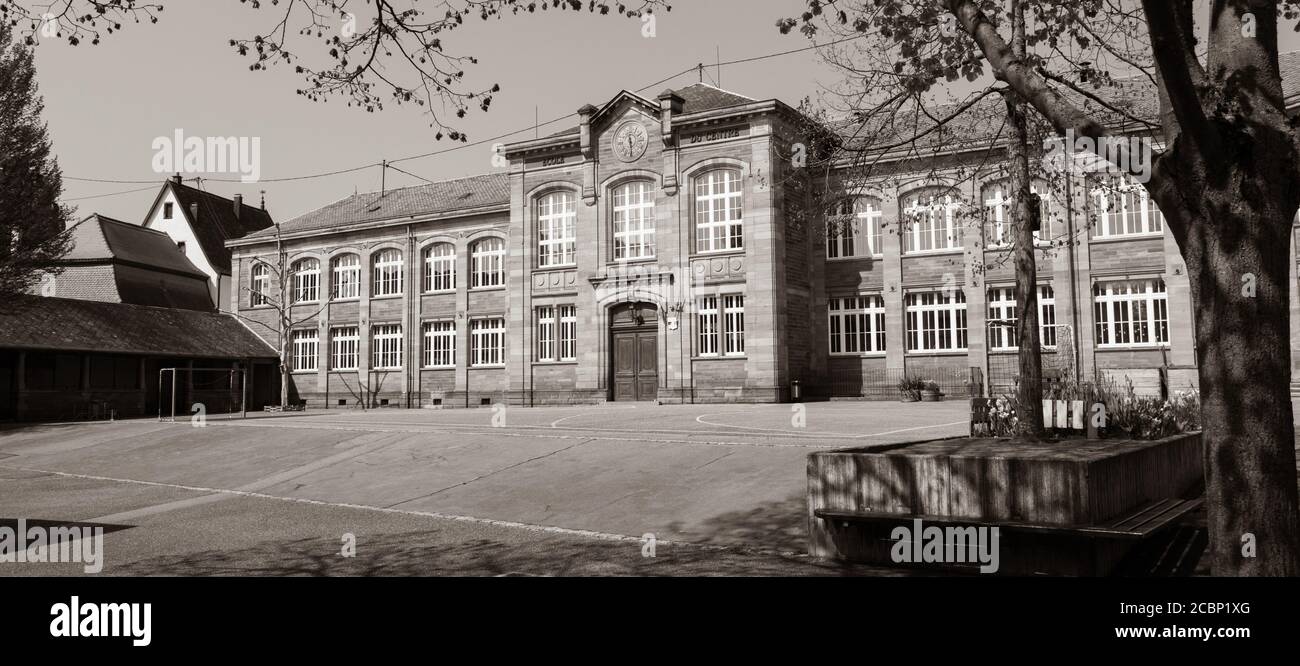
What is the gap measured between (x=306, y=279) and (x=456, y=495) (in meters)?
34.3

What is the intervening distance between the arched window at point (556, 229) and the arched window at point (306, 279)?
14115mm

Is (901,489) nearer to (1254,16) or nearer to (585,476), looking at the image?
(1254,16)

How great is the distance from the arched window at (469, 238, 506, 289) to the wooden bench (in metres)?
31.1

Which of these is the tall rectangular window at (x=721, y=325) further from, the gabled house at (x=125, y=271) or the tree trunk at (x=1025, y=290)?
the gabled house at (x=125, y=271)

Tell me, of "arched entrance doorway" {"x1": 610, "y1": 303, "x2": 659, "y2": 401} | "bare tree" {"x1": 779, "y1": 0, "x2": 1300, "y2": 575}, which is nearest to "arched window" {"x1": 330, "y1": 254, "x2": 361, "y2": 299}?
"arched entrance doorway" {"x1": 610, "y1": 303, "x2": 659, "y2": 401}

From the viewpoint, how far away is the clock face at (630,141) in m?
32.2

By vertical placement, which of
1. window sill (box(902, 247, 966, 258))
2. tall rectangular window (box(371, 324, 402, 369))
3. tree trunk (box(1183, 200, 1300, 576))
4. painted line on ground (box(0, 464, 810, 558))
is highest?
window sill (box(902, 247, 966, 258))

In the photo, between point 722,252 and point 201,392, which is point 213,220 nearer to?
point 201,392

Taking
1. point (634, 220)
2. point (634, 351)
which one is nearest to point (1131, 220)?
point (634, 220)

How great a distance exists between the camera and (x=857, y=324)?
31484 mm

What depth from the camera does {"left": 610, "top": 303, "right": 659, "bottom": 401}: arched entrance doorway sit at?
31672 millimetres

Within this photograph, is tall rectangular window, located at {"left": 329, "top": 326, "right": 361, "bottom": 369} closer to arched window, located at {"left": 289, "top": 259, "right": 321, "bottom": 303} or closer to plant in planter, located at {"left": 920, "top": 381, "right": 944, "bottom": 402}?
arched window, located at {"left": 289, "top": 259, "right": 321, "bottom": 303}

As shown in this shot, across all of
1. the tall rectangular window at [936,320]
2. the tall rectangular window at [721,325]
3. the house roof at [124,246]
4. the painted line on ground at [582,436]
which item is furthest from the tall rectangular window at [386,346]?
the tall rectangular window at [936,320]
